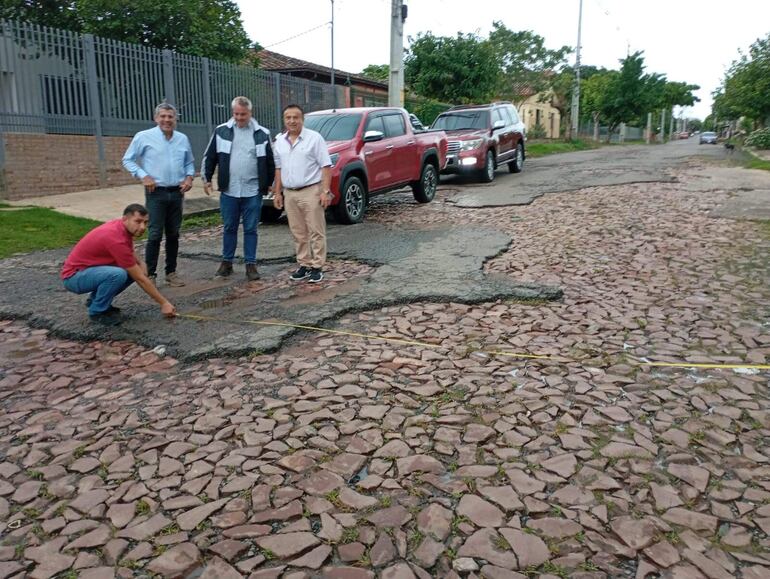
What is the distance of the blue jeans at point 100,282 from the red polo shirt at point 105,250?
2.0 inches

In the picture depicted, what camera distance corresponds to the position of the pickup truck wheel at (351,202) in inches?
399

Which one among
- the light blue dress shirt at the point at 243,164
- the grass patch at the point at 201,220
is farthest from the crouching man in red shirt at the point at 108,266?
the grass patch at the point at 201,220

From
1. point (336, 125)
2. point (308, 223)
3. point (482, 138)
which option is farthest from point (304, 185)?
point (482, 138)

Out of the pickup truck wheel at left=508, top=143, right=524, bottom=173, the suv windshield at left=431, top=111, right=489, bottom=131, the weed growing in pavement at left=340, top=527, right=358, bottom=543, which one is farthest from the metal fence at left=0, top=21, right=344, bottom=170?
the weed growing in pavement at left=340, top=527, right=358, bottom=543

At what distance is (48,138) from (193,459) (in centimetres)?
1066

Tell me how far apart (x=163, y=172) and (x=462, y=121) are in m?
11.3

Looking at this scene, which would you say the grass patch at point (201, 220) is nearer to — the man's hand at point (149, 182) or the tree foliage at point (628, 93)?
the man's hand at point (149, 182)

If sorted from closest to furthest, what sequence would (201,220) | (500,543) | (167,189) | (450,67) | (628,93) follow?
1. (500,543)
2. (167,189)
3. (201,220)
4. (450,67)
5. (628,93)

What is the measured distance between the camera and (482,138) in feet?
51.4

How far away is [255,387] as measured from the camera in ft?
13.9

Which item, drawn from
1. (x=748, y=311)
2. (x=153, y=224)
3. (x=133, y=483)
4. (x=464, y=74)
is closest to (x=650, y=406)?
(x=748, y=311)

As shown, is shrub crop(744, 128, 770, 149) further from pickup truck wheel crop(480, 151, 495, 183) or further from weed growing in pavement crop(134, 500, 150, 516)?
weed growing in pavement crop(134, 500, 150, 516)

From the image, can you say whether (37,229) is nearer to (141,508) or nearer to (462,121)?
(141,508)

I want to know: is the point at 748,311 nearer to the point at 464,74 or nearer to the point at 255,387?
the point at 255,387
